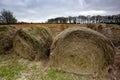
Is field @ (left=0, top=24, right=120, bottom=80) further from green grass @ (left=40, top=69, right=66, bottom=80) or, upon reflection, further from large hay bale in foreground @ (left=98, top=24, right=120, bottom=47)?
large hay bale in foreground @ (left=98, top=24, right=120, bottom=47)

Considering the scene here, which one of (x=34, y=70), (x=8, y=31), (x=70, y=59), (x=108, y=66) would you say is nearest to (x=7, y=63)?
(x=34, y=70)

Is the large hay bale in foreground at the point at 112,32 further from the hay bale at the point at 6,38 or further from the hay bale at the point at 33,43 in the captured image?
the hay bale at the point at 6,38

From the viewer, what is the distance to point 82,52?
4262 millimetres

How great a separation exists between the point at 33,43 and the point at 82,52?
1.74 metres

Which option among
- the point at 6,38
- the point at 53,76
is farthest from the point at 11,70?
the point at 6,38

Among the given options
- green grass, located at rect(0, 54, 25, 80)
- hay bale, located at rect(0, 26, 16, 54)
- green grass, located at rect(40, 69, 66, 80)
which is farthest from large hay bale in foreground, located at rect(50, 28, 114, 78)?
hay bale, located at rect(0, 26, 16, 54)

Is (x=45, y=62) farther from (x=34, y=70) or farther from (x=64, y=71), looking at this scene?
(x=64, y=71)

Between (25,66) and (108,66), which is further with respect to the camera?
(25,66)

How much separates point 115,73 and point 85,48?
1008mm

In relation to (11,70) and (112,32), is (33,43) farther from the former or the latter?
(112,32)

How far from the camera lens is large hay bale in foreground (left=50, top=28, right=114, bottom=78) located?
4070 mm

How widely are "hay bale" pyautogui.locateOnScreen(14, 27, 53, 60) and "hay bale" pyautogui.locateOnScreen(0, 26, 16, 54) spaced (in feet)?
1.62

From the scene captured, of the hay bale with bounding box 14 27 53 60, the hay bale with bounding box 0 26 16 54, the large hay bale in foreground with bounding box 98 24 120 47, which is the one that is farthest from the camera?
the large hay bale in foreground with bounding box 98 24 120 47

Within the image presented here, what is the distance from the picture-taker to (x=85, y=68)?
4230 mm
